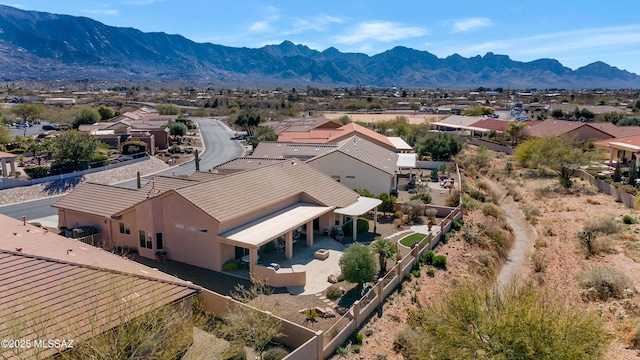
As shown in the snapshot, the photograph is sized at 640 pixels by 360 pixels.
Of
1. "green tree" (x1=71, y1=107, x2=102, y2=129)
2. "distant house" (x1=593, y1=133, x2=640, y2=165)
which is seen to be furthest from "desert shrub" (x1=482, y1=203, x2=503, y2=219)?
"green tree" (x1=71, y1=107, x2=102, y2=129)

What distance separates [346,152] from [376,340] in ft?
87.9

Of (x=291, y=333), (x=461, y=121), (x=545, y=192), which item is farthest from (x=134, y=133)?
(x=461, y=121)

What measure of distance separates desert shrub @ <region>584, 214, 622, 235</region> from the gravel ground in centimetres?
4893

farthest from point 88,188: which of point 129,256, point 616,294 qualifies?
point 616,294

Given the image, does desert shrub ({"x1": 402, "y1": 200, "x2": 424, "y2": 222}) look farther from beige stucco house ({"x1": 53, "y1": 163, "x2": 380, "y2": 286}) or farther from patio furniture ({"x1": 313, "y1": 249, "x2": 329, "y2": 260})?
patio furniture ({"x1": 313, "y1": 249, "x2": 329, "y2": 260})

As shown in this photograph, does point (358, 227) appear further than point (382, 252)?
Yes

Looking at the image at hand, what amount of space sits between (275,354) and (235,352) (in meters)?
2.25

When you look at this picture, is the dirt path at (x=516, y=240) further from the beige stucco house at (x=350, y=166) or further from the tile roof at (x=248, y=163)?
the tile roof at (x=248, y=163)

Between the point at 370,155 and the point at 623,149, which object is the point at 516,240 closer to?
the point at 370,155

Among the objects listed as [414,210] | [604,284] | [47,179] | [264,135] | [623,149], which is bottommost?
[604,284]

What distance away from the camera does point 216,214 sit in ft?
89.2

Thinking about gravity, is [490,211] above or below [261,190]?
below

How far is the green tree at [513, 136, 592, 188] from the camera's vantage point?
176ft

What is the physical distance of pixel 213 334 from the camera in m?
19.8
